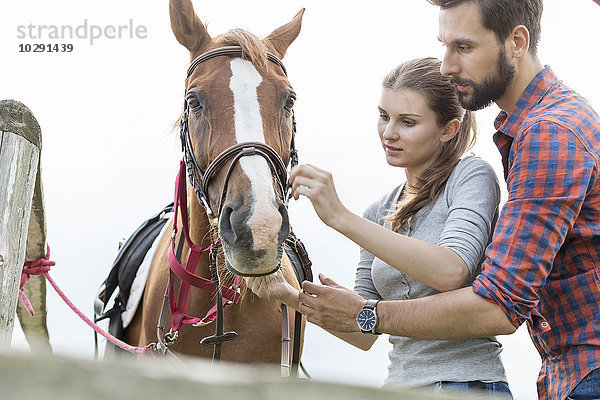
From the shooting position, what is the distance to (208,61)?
2586mm

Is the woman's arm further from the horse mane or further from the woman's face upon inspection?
the horse mane

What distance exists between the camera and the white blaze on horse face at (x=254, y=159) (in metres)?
1.95

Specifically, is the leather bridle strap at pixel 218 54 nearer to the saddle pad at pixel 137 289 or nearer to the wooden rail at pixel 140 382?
the saddle pad at pixel 137 289

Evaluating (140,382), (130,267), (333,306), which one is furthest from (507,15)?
(130,267)

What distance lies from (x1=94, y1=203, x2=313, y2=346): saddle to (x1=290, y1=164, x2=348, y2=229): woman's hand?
2.91 feet

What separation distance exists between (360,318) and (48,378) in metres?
1.70

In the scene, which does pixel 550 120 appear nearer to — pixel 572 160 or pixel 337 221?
pixel 572 160

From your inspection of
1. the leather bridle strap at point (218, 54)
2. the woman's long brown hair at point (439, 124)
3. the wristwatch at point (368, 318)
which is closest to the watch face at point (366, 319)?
the wristwatch at point (368, 318)

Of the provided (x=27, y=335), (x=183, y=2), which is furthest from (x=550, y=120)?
(x=27, y=335)

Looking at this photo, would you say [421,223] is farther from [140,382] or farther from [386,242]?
[140,382]

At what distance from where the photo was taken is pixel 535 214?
161 cm

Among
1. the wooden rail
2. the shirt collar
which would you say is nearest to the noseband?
the shirt collar

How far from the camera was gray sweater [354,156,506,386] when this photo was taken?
1937mm

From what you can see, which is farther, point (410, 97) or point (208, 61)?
point (208, 61)
